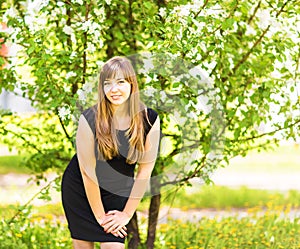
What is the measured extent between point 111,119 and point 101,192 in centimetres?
34

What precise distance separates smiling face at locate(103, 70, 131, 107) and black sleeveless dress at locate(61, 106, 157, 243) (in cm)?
12

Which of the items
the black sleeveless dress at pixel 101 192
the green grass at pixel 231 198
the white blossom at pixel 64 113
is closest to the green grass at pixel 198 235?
the white blossom at pixel 64 113

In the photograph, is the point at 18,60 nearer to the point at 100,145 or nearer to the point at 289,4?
the point at 100,145

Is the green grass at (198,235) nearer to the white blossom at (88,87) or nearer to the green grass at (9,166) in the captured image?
the white blossom at (88,87)

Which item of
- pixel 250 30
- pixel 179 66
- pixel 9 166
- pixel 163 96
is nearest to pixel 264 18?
pixel 250 30

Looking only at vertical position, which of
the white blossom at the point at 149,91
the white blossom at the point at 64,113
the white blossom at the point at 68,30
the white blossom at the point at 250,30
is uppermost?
the white blossom at the point at 250,30

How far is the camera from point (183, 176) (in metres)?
3.88

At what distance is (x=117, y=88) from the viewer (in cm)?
287

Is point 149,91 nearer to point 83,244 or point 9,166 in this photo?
point 83,244

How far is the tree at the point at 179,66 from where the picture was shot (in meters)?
3.36

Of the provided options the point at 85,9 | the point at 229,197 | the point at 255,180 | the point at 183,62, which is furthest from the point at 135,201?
the point at 255,180

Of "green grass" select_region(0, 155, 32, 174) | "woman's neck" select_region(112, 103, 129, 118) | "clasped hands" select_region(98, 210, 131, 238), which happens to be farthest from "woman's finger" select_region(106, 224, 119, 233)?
"green grass" select_region(0, 155, 32, 174)

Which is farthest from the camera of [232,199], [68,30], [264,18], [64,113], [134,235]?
[232,199]

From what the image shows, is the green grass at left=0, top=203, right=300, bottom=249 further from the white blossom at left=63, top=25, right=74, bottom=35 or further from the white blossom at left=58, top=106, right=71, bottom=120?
the white blossom at left=63, top=25, right=74, bottom=35
